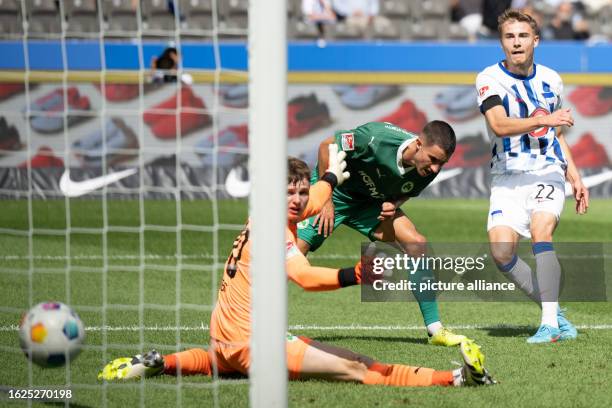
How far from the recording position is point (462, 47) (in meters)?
17.8

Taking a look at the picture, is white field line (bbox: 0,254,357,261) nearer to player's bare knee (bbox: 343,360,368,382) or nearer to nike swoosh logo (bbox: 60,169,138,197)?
nike swoosh logo (bbox: 60,169,138,197)

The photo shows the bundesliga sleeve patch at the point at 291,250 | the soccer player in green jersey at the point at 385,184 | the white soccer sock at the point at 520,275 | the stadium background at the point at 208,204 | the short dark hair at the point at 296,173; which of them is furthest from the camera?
the white soccer sock at the point at 520,275

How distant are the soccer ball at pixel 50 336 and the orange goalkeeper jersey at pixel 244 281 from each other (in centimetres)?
75

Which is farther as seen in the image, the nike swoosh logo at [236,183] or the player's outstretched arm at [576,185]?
the nike swoosh logo at [236,183]

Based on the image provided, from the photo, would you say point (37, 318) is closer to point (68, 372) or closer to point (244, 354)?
point (68, 372)

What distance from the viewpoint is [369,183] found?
7.28 metres

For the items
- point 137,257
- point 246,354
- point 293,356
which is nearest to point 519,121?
point 293,356

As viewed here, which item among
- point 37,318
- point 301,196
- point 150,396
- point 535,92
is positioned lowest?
point 150,396

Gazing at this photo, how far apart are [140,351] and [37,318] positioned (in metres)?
1.25

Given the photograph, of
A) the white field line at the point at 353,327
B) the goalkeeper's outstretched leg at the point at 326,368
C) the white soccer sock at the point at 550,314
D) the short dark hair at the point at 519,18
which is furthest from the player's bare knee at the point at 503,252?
the goalkeeper's outstretched leg at the point at 326,368

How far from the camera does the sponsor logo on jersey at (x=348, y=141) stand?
710 centimetres

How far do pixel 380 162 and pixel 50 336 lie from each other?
9.19 ft

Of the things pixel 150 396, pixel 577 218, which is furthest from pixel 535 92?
pixel 577 218

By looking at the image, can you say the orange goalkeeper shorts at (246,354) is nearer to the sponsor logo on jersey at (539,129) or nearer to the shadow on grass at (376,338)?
the shadow on grass at (376,338)
